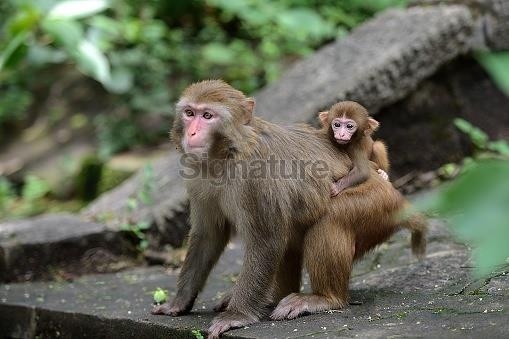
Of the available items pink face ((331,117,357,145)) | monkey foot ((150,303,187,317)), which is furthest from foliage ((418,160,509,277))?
monkey foot ((150,303,187,317))

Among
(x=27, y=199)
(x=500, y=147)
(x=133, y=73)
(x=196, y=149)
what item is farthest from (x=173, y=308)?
(x=133, y=73)

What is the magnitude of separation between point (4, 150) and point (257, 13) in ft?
13.5

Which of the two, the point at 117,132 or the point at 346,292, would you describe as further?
the point at 117,132

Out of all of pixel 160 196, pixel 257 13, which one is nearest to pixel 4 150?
pixel 257 13

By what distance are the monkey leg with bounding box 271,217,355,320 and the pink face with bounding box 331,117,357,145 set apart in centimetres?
58

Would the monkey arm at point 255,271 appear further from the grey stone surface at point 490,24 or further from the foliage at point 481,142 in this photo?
the grey stone surface at point 490,24

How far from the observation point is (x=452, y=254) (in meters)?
5.19

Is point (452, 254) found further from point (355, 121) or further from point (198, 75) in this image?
point (198, 75)

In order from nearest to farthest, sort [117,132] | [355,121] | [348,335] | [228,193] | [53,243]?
[348,335]
[228,193]
[355,121]
[53,243]
[117,132]

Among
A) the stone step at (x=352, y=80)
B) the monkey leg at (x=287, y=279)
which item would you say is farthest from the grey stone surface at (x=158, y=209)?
the monkey leg at (x=287, y=279)

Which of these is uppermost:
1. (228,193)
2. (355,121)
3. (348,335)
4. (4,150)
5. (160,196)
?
(355,121)

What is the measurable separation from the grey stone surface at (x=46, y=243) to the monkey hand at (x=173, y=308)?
190cm

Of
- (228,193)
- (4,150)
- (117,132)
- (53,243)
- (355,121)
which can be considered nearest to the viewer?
(228,193)

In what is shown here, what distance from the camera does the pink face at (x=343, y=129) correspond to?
4703 millimetres
